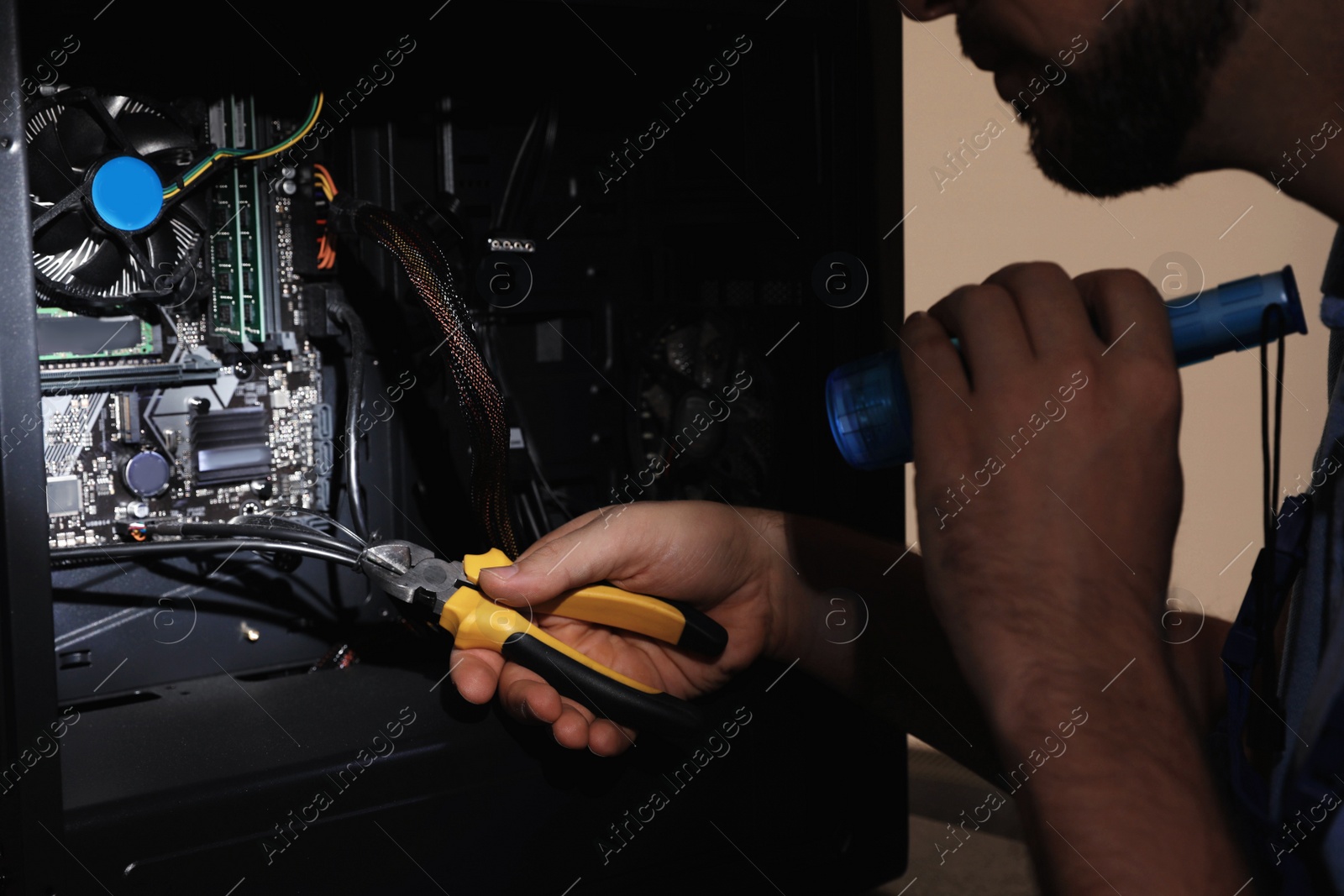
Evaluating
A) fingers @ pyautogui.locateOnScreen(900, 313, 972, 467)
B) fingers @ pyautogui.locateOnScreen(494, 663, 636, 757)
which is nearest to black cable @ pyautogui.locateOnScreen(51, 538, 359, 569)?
fingers @ pyautogui.locateOnScreen(494, 663, 636, 757)

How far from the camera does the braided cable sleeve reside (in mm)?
676

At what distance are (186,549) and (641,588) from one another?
11.5 inches

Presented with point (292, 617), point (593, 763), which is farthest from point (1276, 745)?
point (292, 617)

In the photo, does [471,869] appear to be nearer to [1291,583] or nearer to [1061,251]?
[1291,583]

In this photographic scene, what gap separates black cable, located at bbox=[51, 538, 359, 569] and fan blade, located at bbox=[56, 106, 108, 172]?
0.24 m

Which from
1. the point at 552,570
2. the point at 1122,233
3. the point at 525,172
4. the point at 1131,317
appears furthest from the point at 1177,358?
the point at 1122,233

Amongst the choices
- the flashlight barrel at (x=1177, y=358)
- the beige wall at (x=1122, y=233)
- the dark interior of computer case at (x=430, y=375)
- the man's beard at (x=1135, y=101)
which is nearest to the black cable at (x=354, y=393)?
the dark interior of computer case at (x=430, y=375)

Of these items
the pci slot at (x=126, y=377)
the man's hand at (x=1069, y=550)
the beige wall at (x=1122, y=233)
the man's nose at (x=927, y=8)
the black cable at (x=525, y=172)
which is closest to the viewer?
the man's hand at (x=1069, y=550)

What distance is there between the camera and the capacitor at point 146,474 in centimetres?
73

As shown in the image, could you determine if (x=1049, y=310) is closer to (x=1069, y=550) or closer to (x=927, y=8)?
(x=1069, y=550)

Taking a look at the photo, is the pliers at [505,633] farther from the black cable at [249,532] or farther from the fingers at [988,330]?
the fingers at [988,330]

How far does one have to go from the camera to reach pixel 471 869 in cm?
63

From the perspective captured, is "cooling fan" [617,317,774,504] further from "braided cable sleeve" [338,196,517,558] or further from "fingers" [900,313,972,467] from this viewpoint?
"fingers" [900,313,972,467]

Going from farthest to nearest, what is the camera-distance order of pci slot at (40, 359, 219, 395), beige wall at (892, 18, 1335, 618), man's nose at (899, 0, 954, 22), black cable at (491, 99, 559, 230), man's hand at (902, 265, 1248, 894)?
beige wall at (892, 18, 1335, 618), black cable at (491, 99, 559, 230), pci slot at (40, 359, 219, 395), man's nose at (899, 0, 954, 22), man's hand at (902, 265, 1248, 894)
